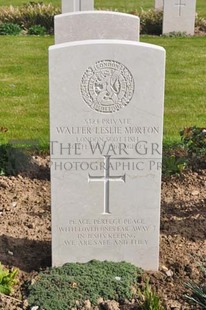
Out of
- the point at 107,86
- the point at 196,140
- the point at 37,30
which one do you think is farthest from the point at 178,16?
the point at 107,86

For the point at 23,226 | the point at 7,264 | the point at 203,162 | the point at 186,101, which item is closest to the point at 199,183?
the point at 203,162

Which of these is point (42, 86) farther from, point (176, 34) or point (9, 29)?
point (176, 34)

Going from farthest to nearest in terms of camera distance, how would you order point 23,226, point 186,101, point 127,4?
point 127,4 → point 186,101 → point 23,226

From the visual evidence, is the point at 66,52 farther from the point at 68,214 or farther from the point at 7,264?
the point at 7,264

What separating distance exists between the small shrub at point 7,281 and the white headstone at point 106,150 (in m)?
0.33

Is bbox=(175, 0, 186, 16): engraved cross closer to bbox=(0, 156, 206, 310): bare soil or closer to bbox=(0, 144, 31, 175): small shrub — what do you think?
bbox=(0, 156, 206, 310): bare soil

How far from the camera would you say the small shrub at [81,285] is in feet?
13.1

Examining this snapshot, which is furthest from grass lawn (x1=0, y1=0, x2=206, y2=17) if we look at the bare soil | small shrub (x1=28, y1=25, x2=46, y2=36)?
the bare soil

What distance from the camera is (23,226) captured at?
5.05m

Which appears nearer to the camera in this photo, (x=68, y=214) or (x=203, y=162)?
(x=68, y=214)

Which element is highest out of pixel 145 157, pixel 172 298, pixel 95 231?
pixel 145 157

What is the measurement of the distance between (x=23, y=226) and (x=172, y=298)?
148 cm

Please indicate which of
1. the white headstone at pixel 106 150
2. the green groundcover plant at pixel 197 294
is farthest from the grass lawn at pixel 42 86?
the green groundcover plant at pixel 197 294

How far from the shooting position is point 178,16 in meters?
14.6
